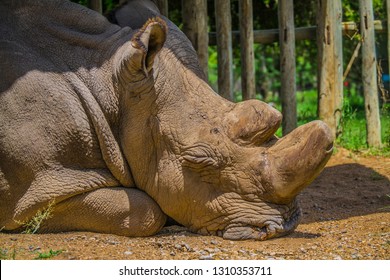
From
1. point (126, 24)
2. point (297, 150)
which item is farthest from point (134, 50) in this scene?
point (297, 150)

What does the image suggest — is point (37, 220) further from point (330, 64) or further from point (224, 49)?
point (330, 64)

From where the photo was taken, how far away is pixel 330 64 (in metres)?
9.93

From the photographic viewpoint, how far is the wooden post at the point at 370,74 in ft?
33.2

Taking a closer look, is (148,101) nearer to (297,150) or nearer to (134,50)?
(134,50)

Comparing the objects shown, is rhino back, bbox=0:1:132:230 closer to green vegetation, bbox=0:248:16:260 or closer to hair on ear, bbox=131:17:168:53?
hair on ear, bbox=131:17:168:53

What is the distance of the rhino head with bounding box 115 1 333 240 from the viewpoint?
560cm

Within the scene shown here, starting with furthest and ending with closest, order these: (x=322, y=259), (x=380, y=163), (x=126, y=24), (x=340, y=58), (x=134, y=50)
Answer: (x=340, y=58) < (x=380, y=163) < (x=126, y=24) < (x=134, y=50) < (x=322, y=259)

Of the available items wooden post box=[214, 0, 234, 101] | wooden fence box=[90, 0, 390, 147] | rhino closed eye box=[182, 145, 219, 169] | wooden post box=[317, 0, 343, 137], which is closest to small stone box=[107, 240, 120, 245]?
rhino closed eye box=[182, 145, 219, 169]

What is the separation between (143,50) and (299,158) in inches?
50.6

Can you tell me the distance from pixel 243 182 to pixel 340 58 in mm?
4683

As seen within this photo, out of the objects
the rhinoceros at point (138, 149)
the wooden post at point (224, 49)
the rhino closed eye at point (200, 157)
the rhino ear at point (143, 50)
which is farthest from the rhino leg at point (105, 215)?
the wooden post at point (224, 49)

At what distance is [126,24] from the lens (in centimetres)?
653

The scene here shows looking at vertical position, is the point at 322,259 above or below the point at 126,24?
below

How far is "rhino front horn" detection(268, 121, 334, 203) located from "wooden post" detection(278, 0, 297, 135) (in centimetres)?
408
